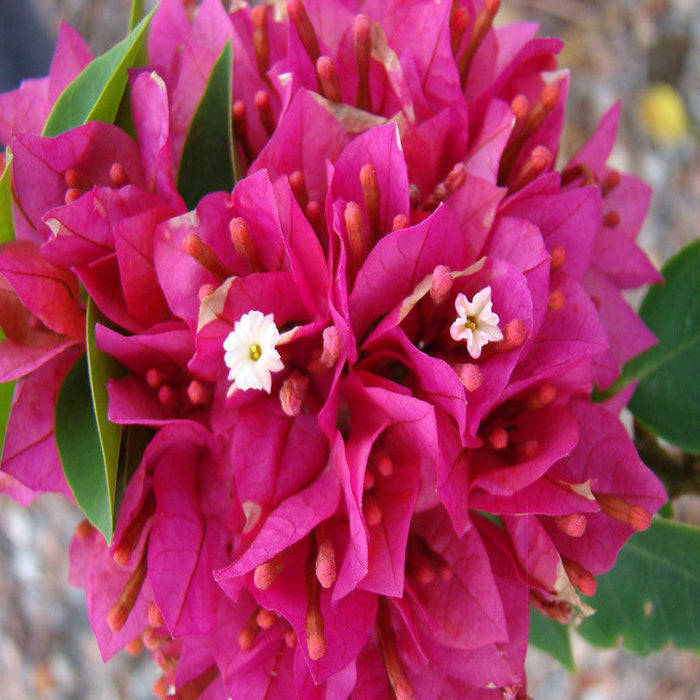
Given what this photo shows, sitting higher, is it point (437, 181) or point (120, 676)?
point (437, 181)

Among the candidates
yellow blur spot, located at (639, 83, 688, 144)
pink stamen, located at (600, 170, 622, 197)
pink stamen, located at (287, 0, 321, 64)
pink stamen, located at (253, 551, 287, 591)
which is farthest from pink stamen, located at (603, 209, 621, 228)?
yellow blur spot, located at (639, 83, 688, 144)

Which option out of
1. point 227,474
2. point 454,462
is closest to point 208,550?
point 227,474

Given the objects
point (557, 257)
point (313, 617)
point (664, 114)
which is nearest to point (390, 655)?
point (313, 617)

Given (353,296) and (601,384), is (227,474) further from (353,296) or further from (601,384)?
(601,384)

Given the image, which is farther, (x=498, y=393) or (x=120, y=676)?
(x=120, y=676)

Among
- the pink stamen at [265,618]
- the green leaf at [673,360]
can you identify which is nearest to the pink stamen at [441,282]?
the pink stamen at [265,618]

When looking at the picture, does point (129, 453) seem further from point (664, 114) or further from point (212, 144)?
point (664, 114)
